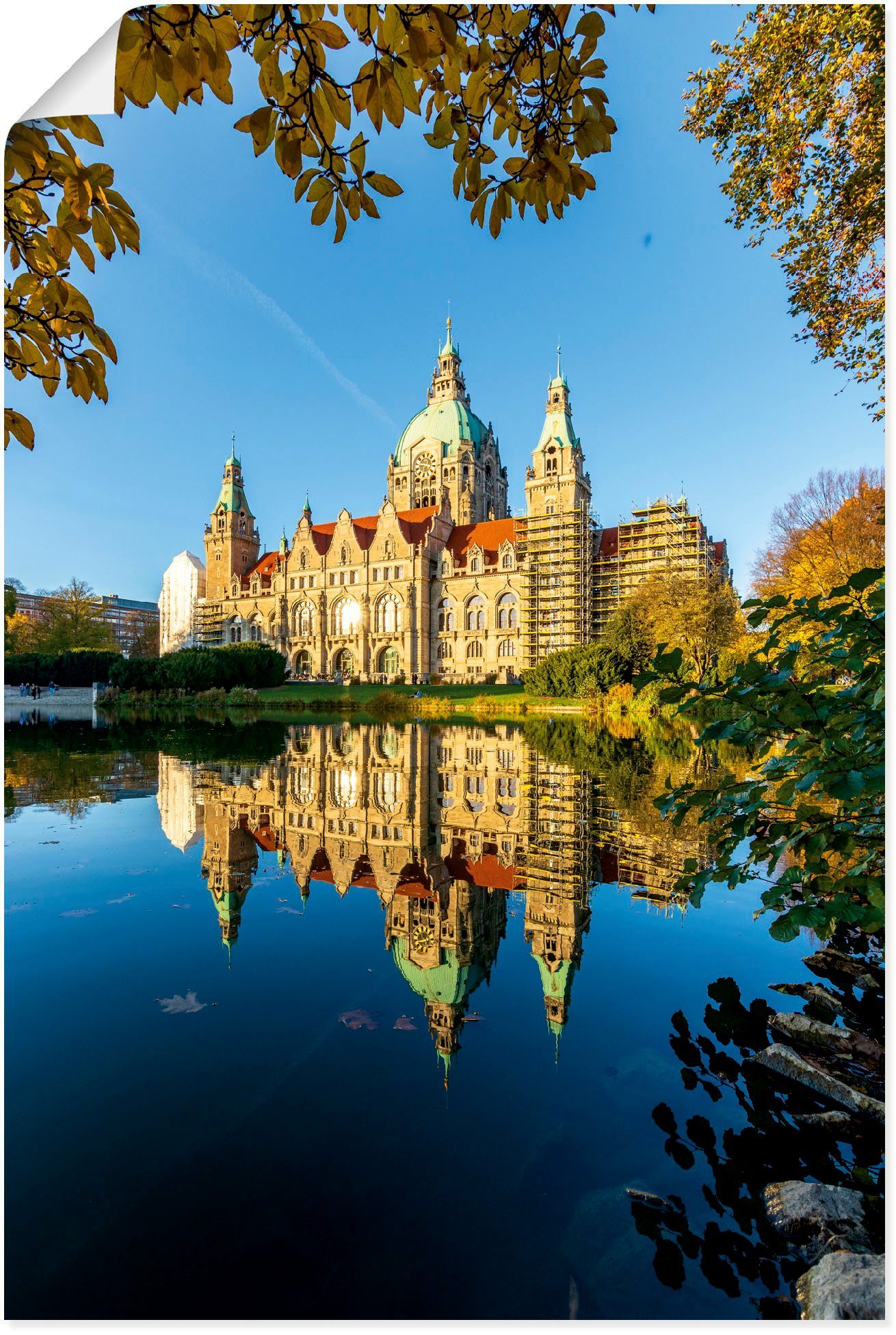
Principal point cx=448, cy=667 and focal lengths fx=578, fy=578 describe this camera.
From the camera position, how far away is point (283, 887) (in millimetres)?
4535

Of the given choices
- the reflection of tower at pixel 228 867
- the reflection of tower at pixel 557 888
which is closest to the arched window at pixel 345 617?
the reflection of tower at pixel 557 888

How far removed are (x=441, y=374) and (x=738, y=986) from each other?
67.7 m

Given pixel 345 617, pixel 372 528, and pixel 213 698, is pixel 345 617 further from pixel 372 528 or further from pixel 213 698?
pixel 213 698

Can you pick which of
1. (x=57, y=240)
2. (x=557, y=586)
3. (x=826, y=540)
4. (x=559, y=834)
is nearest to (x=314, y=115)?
(x=57, y=240)

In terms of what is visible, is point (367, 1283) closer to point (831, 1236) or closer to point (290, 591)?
point (831, 1236)

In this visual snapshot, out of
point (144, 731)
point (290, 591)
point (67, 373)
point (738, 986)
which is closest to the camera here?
point (67, 373)

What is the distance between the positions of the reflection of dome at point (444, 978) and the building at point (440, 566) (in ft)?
109

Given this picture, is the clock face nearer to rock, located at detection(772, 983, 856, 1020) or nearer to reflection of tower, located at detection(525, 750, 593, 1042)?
reflection of tower, located at detection(525, 750, 593, 1042)

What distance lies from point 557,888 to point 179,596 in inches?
2919

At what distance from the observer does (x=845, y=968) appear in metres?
3.38

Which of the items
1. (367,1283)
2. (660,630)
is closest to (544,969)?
(367,1283)

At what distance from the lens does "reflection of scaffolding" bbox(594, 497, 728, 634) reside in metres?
34.8

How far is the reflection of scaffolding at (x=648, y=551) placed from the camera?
114 ft

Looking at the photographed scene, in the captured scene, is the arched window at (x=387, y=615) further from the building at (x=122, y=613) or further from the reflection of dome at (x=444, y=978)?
the reflection of dome at (x=444, y=978)
